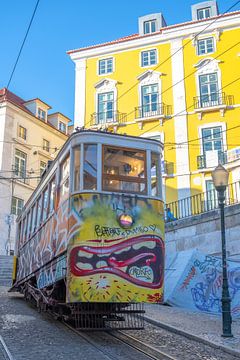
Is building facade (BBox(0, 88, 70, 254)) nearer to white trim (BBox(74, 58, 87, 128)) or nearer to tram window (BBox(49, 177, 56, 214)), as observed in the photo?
white trim (BBox(74, 58, 87, 128))

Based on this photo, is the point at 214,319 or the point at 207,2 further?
the point at 207,2

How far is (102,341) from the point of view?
309 inches

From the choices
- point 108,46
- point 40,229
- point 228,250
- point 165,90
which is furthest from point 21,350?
point 108,46

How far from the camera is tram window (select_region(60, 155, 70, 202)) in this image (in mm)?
8572

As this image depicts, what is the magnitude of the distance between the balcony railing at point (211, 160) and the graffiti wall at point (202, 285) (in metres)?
12.2

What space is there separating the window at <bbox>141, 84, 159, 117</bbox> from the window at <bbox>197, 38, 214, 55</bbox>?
11.4 feet

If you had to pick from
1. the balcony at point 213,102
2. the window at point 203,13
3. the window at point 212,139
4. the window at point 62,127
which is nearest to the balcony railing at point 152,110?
the balcony at point 213,102

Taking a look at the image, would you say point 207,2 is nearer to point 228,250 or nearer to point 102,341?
point 228,250

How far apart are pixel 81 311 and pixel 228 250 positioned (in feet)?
26.1

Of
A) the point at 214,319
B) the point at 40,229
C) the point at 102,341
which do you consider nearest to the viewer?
the point at 102,341

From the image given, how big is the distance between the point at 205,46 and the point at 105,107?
7.26 meters

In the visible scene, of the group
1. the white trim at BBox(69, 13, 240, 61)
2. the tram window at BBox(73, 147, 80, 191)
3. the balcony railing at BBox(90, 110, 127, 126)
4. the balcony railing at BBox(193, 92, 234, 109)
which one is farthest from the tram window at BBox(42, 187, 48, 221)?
the white trim at BBox(69, 13, 240, 61)

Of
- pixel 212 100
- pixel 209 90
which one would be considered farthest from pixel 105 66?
pixel 212 100

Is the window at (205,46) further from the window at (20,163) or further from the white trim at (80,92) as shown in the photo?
the window at (20,163)
